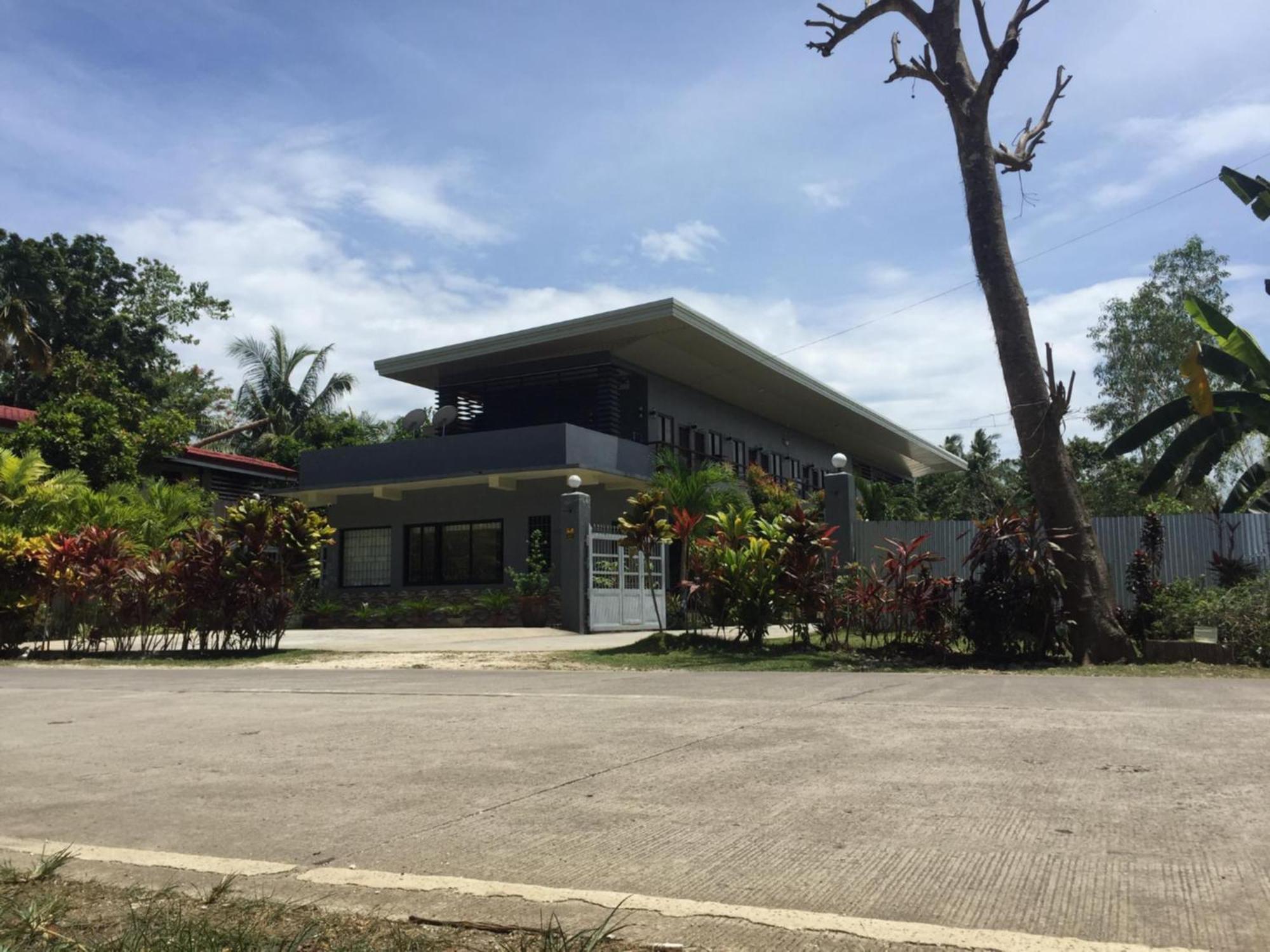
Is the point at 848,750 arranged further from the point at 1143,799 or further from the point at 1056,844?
the point at 1056,844

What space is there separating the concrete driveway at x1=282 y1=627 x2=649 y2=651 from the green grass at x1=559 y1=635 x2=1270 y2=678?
1.40m

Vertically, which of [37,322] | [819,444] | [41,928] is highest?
[37,322]

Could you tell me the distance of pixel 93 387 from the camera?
31578mm

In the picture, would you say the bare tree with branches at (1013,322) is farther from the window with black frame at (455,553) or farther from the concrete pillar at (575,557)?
the window with black frame at (455,553)

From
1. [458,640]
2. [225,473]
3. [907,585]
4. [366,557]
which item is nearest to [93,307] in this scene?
[225,473]

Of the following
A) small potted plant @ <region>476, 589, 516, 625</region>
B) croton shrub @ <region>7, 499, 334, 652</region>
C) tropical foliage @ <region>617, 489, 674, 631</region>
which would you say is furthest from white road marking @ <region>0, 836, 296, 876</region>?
small potted plant @ <region>476, 589, 516, 625</region>

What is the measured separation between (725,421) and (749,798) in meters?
27.3

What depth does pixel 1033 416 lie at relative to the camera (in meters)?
12.8

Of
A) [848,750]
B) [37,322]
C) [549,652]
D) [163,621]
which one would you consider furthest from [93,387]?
[848,750]

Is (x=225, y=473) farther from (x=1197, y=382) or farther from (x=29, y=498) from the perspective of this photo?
(x=1197, y=382)

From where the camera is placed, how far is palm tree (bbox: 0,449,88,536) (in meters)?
20.1

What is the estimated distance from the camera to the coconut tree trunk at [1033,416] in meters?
12.1

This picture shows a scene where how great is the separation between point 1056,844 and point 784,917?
132cm

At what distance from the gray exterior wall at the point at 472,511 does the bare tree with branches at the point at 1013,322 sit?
490 inches
